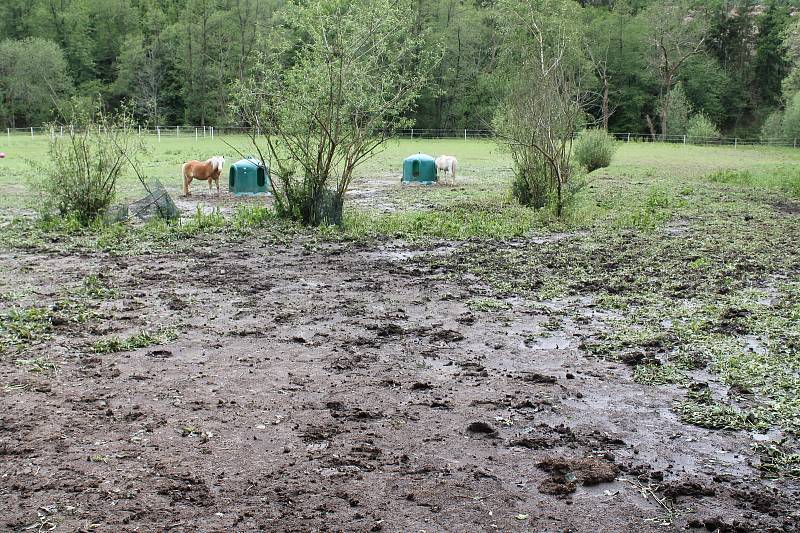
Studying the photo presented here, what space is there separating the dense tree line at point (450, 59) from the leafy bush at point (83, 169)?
48553 millimetres

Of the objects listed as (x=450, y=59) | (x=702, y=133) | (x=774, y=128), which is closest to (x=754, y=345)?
(x=702, y=133)

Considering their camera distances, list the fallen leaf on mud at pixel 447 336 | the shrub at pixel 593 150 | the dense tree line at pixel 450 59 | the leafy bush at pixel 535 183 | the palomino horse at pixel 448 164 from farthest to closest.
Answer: the dense tree line at pixel 450 59 → the shrub at pixel 593 150 → the palomino horse at pixel 448 164 → the leafy bush at pixel 535 183 → the fallen leaf on mud at pixel 447 336

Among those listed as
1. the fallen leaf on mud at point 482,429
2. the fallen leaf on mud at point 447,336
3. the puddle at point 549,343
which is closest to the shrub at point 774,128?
the puddle at point 549,343

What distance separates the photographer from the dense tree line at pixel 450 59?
Answer: 63125 mm

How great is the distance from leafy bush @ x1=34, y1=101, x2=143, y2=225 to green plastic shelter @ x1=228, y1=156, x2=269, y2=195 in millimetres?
5184

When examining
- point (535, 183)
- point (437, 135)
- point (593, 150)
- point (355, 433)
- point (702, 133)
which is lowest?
point (355, 433)

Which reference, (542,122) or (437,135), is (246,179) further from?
(437,135)

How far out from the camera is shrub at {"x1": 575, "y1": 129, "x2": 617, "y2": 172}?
27453mm

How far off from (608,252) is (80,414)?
8253 millimetres

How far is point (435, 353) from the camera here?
659 centimetres

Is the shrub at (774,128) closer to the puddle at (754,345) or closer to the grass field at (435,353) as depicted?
the grass field at (435,353)

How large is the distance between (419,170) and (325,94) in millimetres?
9578

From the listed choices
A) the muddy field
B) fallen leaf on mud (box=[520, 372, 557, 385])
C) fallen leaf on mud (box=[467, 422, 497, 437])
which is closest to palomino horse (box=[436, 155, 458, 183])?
the muddy field

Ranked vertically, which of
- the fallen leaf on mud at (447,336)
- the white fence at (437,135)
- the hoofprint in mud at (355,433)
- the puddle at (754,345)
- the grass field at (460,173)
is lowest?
A: the hoofprint in mud at (355,433)
